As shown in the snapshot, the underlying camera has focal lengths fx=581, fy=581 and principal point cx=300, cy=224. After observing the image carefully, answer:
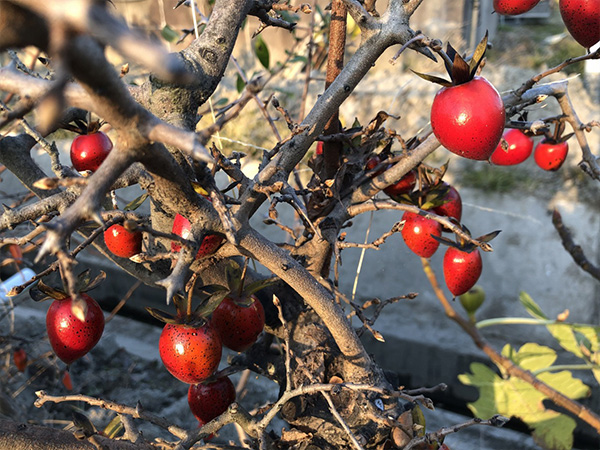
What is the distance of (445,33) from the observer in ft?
7.34

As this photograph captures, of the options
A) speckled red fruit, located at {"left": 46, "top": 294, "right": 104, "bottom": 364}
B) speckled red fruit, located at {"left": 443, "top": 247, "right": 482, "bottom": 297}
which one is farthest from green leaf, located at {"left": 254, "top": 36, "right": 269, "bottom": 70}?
speckled red fruit, located at {"left": 46, "top": 294, "right": 104, "bottom": 364}

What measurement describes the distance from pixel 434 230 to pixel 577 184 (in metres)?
1.17

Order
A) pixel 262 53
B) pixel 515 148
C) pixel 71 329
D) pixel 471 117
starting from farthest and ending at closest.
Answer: pixel 262 53 < pixel 515 148 < pixel 71 329 < pixel 471 117

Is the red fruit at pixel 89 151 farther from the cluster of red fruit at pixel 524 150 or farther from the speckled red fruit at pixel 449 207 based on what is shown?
the cluster of red fruit at pixel 524 150

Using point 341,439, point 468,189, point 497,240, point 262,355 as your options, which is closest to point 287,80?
point 468,189

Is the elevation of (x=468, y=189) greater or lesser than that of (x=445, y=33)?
lesser

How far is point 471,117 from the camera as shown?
63 centimetres

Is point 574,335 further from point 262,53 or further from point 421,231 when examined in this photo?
point 262,53

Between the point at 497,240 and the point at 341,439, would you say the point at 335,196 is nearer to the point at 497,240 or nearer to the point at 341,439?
the point at 341,439

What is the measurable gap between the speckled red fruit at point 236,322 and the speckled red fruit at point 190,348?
54 mm

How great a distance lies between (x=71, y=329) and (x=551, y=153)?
0.92 m

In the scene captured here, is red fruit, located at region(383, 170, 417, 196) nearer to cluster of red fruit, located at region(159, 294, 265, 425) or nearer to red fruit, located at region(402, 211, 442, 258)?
red fruit, located at region(402, 211, 442, 258)

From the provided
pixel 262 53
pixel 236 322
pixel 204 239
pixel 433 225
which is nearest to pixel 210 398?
pixel 236 322

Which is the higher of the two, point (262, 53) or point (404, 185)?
point (262, 53)
